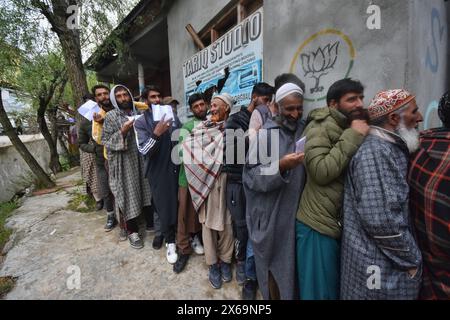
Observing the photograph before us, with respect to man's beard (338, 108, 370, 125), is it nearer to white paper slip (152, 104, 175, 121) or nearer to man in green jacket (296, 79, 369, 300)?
man in green jacket (296, 79, 369, 300)

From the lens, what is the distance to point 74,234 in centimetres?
325

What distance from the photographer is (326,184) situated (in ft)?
4.59

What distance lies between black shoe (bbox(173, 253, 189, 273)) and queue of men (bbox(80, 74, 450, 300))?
0.01m

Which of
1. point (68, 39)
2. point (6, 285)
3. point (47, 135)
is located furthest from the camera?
point (47, 135)

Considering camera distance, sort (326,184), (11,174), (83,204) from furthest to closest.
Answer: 1. (11,174)
2. (83,204)
3. (326,184)

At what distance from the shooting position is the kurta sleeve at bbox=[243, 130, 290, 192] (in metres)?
1.52

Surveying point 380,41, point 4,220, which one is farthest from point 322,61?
point 4,220

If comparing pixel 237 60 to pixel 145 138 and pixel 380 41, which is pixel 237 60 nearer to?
pixel 145 138

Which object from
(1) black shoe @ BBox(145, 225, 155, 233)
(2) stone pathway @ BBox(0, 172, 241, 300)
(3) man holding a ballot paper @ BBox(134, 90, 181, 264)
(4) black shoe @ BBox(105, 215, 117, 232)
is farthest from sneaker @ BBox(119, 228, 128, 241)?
(3) man holding a ballot paper @ BBox(134, 90, 181, 264)

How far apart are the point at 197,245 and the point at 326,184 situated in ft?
5.82
